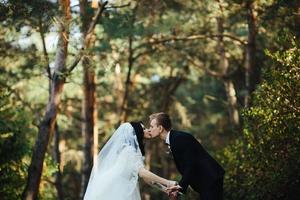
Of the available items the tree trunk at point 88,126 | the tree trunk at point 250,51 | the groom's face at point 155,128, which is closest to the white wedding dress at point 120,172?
the groom's face at point 155,128

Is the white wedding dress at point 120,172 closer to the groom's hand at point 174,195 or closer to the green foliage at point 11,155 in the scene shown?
the groom's hand at point 174,195

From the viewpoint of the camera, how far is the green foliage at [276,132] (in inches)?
378

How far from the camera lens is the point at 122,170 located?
8133 mm

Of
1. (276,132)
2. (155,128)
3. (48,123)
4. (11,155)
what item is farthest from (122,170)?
(11,155)

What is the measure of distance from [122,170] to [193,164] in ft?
4.03

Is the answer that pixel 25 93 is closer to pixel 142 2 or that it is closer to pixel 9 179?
pixel 142 2

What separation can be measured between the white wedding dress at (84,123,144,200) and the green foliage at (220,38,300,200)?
9.70 ft

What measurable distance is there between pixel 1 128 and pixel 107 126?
15.9m

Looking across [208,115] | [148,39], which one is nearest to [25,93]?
[148,39]

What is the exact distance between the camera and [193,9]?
66.6ft

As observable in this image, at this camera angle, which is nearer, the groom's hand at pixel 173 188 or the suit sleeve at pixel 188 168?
the suit sleeve at pixel 188 168

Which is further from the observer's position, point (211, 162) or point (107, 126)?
point (107, 126)

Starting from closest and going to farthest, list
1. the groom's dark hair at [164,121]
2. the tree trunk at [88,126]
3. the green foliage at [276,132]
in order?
the groom's dark hair at [164,121] < the green foliage at [276,132] < the tree trunk at [88,126]

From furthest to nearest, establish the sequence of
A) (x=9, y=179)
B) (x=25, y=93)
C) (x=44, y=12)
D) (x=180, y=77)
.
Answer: (x=180, y=77), (x=25, y=93), (x=9, y=179), (x=44, y=12)
